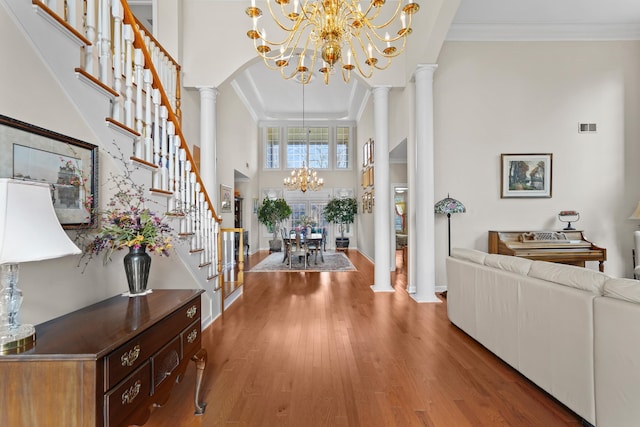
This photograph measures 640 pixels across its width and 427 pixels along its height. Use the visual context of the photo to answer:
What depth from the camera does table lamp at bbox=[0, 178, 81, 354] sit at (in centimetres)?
100

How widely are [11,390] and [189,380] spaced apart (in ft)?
4.94

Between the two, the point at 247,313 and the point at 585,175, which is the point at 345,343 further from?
the point at 585,175

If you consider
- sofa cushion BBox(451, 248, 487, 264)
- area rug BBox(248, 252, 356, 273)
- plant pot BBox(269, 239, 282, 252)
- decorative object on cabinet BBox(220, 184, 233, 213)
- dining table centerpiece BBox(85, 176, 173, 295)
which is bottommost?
area rug BBox(248, 252, 356, 273)

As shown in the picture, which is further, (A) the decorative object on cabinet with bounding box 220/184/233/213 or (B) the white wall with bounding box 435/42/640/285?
(A) the decorative object on cabinet with bounding box 220/184/233/213

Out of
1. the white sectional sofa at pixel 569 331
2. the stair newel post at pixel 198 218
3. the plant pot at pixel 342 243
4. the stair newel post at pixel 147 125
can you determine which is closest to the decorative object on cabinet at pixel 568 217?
the white sectional sofa at pixel 569 331

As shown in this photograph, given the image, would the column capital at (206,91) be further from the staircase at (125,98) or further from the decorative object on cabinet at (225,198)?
the decorative object on cabinet at (225,198)

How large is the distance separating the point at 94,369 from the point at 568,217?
6.18m

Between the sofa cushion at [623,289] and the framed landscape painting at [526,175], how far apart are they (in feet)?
12.1

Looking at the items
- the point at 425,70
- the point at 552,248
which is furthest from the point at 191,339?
the point at 552,248

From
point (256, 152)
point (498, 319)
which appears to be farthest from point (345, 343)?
point (256, 152)

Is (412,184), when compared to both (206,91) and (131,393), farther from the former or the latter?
(131,393)

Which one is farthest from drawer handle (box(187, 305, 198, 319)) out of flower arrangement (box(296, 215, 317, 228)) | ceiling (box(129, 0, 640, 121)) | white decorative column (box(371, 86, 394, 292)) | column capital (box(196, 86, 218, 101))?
flower arrangement (box(296, 215, 317, 228))

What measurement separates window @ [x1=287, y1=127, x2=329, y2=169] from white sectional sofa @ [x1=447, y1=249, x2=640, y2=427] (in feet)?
30.2

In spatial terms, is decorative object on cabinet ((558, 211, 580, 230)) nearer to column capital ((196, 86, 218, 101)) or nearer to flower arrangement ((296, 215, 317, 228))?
column capital ((196, 86, 218, 101))
